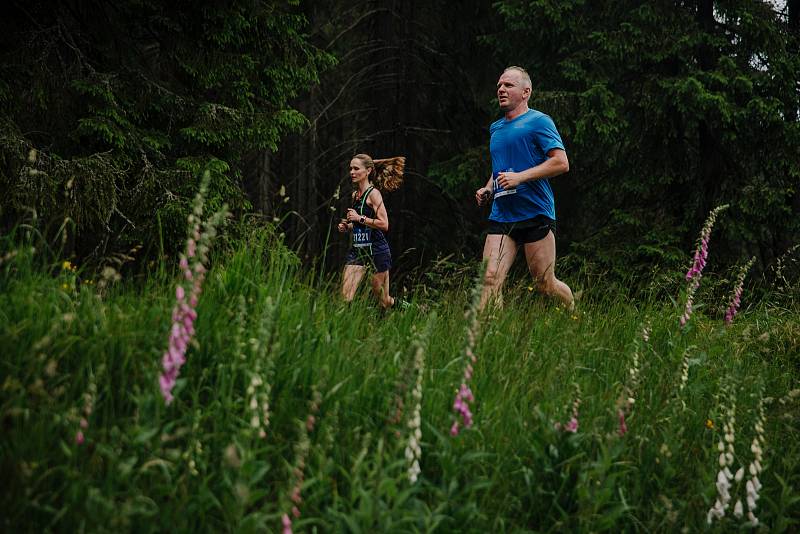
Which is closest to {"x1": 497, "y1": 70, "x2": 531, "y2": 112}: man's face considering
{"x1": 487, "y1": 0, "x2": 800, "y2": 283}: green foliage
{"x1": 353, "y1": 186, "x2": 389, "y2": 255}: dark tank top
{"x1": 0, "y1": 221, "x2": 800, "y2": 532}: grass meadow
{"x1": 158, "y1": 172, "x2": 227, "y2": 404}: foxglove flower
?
{"x1": 353, "y1": 186, "x2": 389, "y2": 255}: dark tank top

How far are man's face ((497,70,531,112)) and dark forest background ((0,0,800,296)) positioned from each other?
4.79 feet

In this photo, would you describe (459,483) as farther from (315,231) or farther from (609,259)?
(315,231)

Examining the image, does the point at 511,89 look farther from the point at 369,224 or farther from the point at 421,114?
the point at 421,114

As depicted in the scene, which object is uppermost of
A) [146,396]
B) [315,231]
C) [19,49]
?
[19,49]

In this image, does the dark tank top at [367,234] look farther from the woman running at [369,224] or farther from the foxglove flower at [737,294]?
the foxglove flower at [737,294]

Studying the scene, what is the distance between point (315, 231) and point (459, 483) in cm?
1787

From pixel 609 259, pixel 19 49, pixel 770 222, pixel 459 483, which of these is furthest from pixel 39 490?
pixel 770 222

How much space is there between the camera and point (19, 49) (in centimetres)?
750

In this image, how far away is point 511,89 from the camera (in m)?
6.08

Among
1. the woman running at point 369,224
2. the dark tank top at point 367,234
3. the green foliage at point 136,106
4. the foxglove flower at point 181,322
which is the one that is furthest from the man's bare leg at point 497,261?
the green foliage at point 136,106

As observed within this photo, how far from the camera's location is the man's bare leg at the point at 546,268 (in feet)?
19.5

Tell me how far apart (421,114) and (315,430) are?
45.3 feet

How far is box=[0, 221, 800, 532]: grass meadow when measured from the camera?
2363 millimetres

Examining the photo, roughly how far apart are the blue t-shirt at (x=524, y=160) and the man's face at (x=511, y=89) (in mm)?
131
